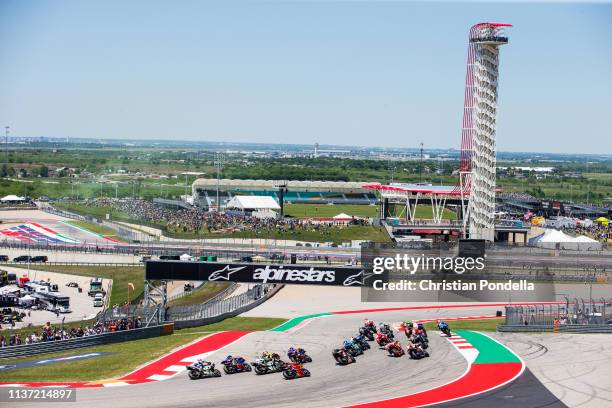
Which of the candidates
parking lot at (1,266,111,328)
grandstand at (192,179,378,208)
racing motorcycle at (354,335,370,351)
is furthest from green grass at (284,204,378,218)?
racing motorcycle at (354,335,370,351)

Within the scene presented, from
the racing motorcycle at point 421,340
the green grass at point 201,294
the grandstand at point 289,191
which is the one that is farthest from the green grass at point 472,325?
the grandstand at point 289,191

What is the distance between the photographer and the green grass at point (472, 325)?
46.6 m

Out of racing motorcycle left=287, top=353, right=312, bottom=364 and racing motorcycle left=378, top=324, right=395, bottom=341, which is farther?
racing motorcycle left=378, top=324, right=395, bottom=341

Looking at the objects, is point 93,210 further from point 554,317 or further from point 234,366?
point 234,366

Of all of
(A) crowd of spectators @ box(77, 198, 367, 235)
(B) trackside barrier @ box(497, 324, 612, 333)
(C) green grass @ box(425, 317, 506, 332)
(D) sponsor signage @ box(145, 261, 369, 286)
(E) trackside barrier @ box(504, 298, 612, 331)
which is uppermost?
(D) sponsor signage @ box(145, 261, 369, 286)

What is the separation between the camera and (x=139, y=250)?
83750 millimetres

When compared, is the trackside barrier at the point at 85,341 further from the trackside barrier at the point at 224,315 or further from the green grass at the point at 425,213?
the green grass at the point at 425,213

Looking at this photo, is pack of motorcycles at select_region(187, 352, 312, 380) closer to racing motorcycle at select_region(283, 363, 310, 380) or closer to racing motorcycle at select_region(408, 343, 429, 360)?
racing motorcycle at select_region(283, 363, 310, 380)

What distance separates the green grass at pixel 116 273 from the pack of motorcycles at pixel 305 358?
27.2m

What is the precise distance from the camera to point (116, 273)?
229ft

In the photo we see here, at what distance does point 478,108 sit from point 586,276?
1030 inches

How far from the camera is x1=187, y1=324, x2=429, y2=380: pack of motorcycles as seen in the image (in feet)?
109

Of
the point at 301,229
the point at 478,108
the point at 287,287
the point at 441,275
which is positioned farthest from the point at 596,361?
the point at 301,229

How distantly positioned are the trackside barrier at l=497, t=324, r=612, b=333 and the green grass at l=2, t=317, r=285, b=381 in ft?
41.9
